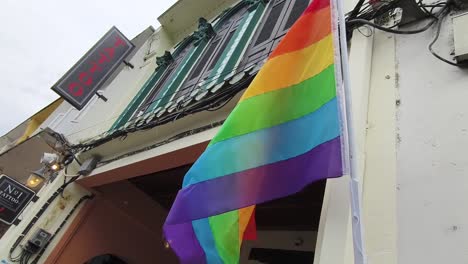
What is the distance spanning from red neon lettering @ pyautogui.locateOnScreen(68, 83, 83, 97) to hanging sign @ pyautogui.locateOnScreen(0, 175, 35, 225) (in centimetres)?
241

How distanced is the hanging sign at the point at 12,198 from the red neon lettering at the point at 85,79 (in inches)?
108

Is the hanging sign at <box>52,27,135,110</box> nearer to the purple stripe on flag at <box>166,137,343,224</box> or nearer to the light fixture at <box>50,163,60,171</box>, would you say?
the light fixture at <box>50,163,60,171</box>

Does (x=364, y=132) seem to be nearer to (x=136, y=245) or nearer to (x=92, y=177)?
(x=92, y=177)

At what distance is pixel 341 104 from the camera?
148 centimetres

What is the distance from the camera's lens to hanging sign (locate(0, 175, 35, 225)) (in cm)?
463

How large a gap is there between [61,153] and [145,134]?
6.24 ft

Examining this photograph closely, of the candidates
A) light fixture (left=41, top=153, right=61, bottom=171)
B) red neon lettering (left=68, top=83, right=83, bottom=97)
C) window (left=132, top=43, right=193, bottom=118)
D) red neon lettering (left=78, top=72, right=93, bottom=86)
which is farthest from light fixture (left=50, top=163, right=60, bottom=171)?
red neon lettering (left=78, top=72, right=93, bottom=86)

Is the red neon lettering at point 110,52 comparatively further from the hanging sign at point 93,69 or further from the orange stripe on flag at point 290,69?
the orange stripe on flag at point 290,69

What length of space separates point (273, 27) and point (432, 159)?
334cm

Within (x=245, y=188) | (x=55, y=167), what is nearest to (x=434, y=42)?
(x=245, y=188)

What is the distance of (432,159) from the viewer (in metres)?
1.79

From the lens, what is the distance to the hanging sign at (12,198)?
4.63 meters

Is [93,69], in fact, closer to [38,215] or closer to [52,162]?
[52,162]

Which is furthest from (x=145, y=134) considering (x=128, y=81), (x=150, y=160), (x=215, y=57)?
(x=128, y=81)
